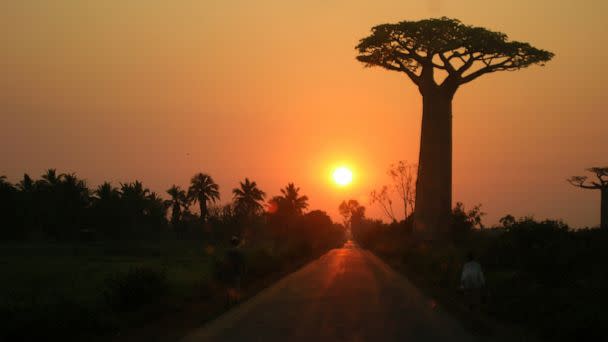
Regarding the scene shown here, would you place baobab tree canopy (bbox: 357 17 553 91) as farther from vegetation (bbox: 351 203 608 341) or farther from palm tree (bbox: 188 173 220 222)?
palm tree (bbox: 188 173 220 222)

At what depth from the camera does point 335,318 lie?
13148 millimetres

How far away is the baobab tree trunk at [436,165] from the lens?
1348 inches

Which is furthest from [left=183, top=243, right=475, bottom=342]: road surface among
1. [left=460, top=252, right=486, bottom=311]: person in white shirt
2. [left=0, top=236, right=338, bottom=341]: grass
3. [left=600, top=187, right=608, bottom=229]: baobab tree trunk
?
[left=600, top=187, right=608, bottom=229]: baobab tree trunk

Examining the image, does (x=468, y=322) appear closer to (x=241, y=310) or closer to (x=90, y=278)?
(x=241, y=310)

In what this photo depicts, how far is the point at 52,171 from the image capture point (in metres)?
73.1

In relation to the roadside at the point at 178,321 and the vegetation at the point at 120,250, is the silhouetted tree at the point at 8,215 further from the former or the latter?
the roadside at the point at 178,321

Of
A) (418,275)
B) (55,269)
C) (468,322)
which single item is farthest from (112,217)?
(468,322)

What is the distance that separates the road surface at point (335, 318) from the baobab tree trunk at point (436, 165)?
47.0 ft

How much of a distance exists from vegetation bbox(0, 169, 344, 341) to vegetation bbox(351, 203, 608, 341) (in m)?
6.83

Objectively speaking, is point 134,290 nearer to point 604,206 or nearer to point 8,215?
point 604,206

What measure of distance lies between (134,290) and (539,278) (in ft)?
34.8

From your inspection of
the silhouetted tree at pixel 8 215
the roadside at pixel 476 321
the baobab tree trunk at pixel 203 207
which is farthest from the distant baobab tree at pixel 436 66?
the baobab tree trunk at pixel 203 207

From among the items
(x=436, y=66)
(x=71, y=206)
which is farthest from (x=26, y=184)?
(x=436, y=66)

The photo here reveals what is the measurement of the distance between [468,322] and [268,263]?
60.8 ft
